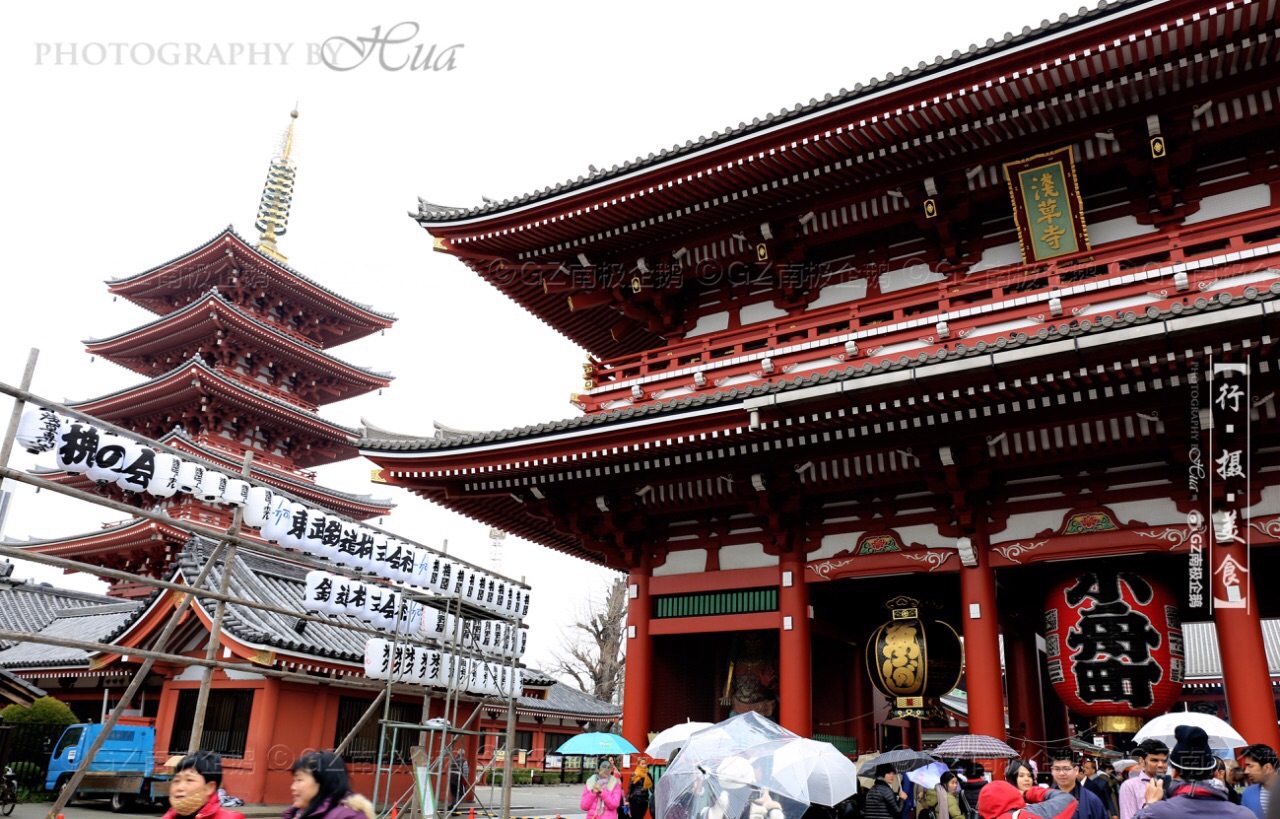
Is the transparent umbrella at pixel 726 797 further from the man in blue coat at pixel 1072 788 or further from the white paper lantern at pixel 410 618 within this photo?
the white paper lantern at pixel 410 618

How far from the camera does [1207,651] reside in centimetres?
3112

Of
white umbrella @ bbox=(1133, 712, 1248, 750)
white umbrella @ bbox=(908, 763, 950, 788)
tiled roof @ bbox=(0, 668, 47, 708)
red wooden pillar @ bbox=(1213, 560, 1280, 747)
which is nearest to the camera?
white umbrella @ bbox=(1133, 712, 1248, 750)

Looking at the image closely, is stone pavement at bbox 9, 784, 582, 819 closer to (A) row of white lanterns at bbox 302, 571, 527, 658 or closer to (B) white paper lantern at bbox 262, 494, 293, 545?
(A) row of white lanterns at bbox 302, 571, 527, 658

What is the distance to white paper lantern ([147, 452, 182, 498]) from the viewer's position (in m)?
11.0

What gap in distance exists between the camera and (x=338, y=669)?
19.6m

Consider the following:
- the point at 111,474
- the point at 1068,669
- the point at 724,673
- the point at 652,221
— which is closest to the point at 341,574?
the point at 111,474

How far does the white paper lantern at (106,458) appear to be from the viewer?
1024 cm

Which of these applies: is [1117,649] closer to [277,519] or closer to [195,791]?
[195,791]

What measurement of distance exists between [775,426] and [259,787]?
45.8 ft

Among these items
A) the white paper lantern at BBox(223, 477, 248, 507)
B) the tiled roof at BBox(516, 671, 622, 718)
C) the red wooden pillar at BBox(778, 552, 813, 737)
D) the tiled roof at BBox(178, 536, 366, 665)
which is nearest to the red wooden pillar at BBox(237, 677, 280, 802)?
the tiled roof at BBox(178, 536, 366, 665)

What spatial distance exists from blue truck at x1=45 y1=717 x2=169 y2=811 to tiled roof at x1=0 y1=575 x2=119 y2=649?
40.5 feet

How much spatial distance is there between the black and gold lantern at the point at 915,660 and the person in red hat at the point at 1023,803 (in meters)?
5.35

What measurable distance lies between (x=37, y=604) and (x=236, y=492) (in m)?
27.6

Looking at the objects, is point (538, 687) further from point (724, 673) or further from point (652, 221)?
point (652, 221)
